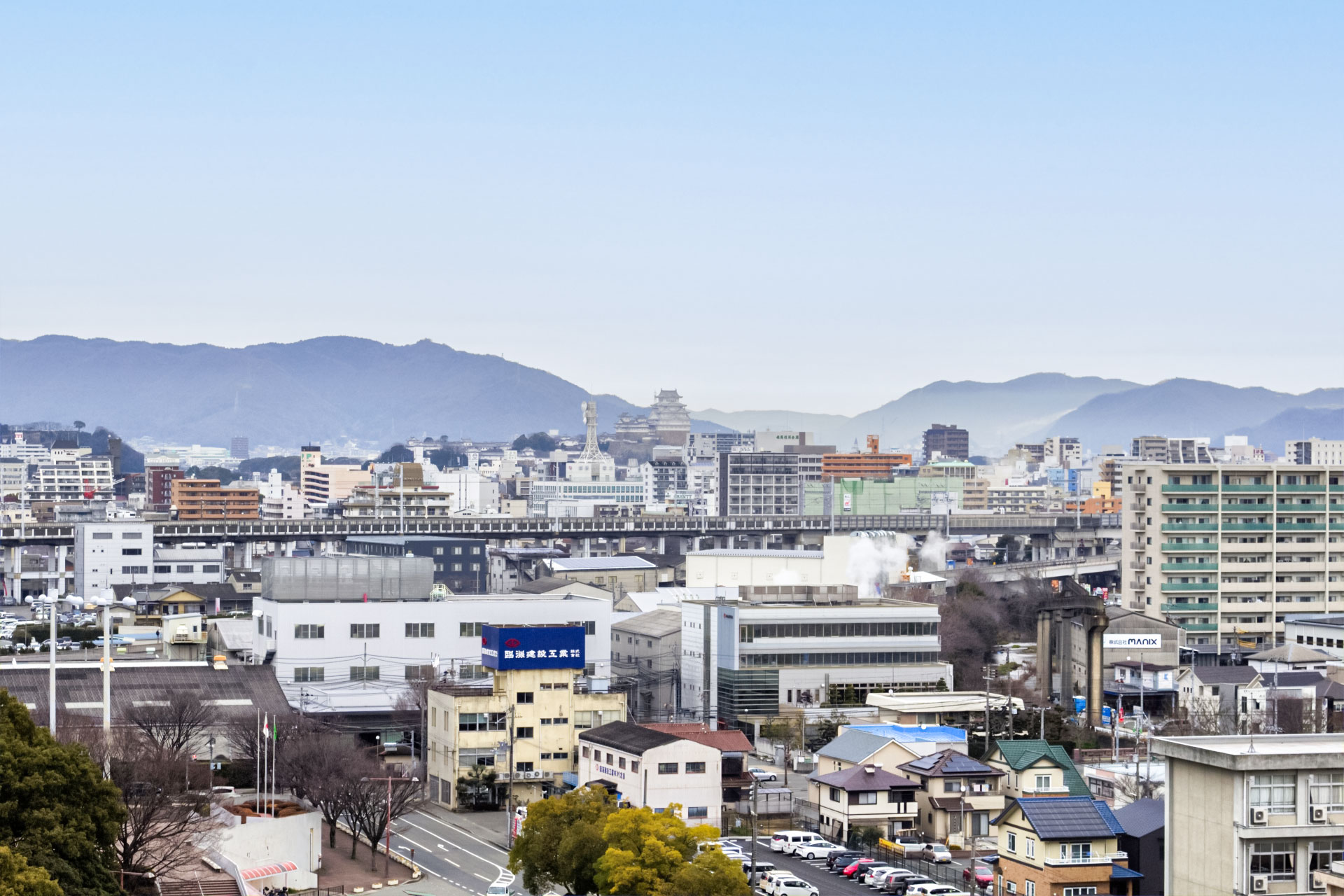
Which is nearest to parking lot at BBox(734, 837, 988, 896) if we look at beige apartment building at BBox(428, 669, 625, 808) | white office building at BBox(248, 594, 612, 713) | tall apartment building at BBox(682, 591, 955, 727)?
beige apartment building at BBox(428, 669, 625, 808)

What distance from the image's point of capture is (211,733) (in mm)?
36156

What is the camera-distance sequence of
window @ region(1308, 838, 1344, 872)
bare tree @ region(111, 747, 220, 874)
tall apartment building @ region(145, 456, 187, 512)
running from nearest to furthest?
1. window @ region(1308, 838, 1344, 872)
2. bare tree @ region(111, 747, 220, 874)
3. tall apartment building @ region(145, 456, 187, 512)

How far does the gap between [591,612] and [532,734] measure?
983cm

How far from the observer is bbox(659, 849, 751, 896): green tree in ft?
76.4

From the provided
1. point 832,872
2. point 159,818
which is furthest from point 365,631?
point 159,818

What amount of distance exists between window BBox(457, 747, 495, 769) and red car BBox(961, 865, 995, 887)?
10.7 m

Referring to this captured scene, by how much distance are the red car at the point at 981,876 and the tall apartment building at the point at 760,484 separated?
4765 inches

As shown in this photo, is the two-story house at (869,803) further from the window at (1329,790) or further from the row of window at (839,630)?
the window at (1329,790)

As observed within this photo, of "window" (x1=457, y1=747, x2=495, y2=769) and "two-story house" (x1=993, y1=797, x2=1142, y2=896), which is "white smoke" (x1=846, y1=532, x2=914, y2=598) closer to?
"window" (x1=457, y1=747, x2=495, y2=769)

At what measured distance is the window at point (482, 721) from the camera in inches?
1409

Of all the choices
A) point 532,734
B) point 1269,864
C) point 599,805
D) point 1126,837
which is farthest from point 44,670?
point 1269,864

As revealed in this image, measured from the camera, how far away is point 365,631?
43469mm

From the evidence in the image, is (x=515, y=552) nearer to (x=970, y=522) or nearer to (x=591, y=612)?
(x=970, y=522)

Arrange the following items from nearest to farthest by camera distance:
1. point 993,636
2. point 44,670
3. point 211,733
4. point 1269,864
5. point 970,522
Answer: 1. point 1269,864
2. point 211,733
3. point 44,670
4. point 993,636
5. point 970,522
